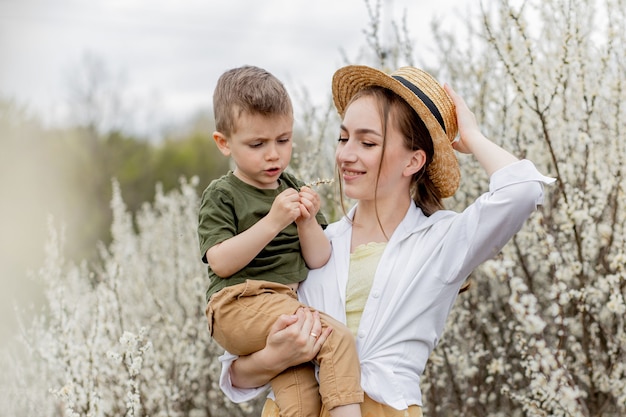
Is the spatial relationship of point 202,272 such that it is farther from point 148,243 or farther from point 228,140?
point 228,140

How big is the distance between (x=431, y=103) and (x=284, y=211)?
531 millimetres

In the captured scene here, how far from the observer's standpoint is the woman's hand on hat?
2.10m

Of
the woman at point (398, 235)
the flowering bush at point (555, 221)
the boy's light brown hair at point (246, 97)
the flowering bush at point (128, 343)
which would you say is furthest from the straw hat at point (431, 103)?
the flowering bush at point (128, 343)

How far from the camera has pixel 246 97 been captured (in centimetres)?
199

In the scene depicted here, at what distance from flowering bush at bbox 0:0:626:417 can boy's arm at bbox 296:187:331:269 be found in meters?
0.90

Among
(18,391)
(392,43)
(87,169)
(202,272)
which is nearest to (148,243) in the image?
(202,272)

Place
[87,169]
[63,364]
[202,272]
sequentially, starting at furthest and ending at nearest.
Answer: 1. [87,169]
2. [202,272]
3. [63,364]

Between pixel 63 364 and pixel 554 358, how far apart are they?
2.10 metres

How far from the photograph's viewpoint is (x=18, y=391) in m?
4.04

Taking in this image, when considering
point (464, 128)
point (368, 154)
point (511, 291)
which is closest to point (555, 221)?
point (511, 291)

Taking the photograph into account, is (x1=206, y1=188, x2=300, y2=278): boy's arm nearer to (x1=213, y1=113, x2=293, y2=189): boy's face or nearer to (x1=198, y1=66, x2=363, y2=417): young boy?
(x1=198, y1=66, x2=363, y2=417): young boy

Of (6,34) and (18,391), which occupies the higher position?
(6,34)

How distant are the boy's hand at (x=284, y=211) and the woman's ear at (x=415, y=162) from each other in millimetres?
401

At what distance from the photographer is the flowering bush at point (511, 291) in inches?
127
